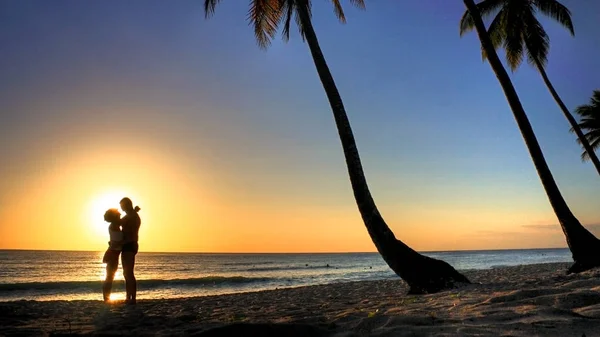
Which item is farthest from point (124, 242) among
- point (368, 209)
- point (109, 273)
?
point (368, 209)

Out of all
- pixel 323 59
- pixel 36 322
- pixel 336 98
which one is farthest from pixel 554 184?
pixel 36 322

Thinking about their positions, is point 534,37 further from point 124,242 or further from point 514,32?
point 124,242

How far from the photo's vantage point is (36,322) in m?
5.43

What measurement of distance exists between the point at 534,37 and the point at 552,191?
950 centimetres

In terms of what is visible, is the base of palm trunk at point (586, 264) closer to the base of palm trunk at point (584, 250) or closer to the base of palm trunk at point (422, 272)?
the base of palm trunk at point (584, 250)

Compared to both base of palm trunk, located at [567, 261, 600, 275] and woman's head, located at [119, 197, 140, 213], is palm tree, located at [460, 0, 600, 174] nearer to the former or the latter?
base of palm trunk, located at [567, 261, 600, 275]

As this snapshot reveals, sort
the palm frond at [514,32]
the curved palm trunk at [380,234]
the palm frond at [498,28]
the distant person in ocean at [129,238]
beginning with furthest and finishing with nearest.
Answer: the palm frond at [498,28], the palm frond at [514,32], the distant person in ocean at [129,238], the curved palm trunk at [380,234]

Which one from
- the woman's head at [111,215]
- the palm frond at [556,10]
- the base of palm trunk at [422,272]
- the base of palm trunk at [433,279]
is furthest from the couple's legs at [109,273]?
the palm frond at [556,10]

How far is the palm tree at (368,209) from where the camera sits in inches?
296

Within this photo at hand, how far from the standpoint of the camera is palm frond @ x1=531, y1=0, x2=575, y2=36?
15805 mm

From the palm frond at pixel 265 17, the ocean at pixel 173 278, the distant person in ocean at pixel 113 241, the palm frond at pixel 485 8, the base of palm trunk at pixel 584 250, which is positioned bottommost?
the ocean at pixel 173 278

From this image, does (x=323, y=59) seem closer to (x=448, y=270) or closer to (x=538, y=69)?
(x=448, y=270)

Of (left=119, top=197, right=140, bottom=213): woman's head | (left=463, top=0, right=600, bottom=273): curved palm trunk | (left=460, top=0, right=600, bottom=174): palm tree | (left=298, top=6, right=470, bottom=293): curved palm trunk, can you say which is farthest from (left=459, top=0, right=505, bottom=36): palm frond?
(left=119, top=197, right=140, bottom=213): woman's head

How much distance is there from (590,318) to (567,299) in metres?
0.99
